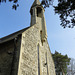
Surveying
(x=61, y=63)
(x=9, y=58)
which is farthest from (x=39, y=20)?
(x=61, y=63)

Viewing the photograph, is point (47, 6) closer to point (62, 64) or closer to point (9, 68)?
point (9, 68)

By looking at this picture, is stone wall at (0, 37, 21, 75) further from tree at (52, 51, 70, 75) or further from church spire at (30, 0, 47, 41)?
Result: tree at (52, 51, 70, 75)

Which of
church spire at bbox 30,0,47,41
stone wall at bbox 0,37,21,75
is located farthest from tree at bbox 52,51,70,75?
stone wall at bbox 0,37,21,75

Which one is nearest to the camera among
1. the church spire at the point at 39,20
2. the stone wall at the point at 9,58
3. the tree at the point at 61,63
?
the stone wall at the point at 9,58

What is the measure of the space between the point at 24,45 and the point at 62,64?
52.8ft

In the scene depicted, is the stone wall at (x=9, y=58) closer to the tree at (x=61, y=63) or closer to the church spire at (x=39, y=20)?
the church spire at (x=39, y=20)

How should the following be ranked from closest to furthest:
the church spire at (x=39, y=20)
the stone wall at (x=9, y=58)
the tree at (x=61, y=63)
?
the stone wall at (x=9, y=58), the church spire at (x=39, y=20), the tree at (x=61, y=63)

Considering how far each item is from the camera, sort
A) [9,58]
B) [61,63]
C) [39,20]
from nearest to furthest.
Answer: [9,58], [39,20], [61,63]

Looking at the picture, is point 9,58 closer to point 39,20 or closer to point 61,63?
point 39,20

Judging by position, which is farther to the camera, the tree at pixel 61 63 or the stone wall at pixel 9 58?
the tree at pixel 61 63

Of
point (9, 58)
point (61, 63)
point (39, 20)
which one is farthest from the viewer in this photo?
point (61, 63)

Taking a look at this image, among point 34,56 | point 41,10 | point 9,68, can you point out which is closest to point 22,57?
point 9,68

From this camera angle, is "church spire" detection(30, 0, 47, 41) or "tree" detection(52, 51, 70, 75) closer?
"church spire" detection(30, 0, 47, 41)

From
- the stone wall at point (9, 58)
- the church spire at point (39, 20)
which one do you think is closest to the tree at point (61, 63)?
the church spire at point (39, 20)
